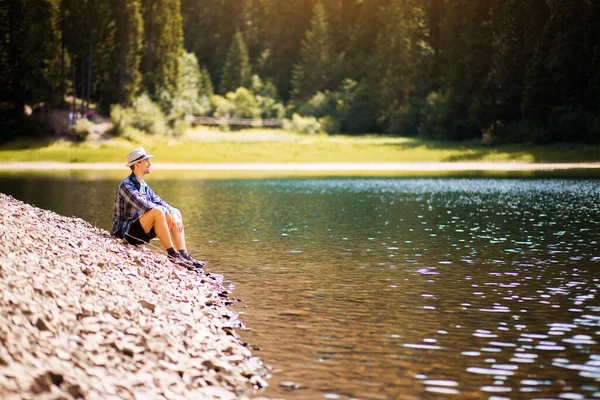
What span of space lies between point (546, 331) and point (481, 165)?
149ft

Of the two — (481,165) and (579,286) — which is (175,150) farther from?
(579,286)

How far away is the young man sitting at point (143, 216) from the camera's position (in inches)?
Answer: 524

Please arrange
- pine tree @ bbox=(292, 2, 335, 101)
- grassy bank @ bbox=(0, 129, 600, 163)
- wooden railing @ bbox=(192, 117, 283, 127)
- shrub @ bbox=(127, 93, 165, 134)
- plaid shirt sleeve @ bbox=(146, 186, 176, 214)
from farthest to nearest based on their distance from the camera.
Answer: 1. pine tree @ bbox=(292, 2, 335, 101)
2. wooden railing @ bbox=(192, 117, 283, 127)
3. shrub @ bbox=(127, 93, 165, 134)
4. grassy bank @ bbox=(0, 129, 600, 163)
5. plaid shirt sleeve @ bbox=(146, 186, 176, 214)

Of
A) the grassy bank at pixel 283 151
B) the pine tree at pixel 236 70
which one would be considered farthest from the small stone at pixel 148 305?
the pine tree at pixel 236 70

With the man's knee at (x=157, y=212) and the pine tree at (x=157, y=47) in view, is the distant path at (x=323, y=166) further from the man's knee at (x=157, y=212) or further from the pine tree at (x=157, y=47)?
the man's knee at (x=157, y=212)

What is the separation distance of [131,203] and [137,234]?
73 cm

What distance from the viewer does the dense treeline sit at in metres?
58.3

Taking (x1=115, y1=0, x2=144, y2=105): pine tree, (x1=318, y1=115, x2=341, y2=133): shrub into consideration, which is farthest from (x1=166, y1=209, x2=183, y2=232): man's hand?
(x1=318, y1=115, x2=341, y2=133): shrub

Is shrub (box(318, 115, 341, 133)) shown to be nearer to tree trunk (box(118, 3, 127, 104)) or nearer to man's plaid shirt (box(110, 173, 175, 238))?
tree trunk (box(118, 3, 127, 104))

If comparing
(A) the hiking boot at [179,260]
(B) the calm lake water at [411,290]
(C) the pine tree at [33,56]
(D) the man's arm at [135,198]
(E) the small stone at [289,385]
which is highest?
(C) the pine tree at [33,56]

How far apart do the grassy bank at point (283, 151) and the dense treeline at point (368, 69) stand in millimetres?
2707

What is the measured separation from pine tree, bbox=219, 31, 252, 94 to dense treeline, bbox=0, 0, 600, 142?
0.20 metres

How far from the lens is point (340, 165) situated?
55812mm

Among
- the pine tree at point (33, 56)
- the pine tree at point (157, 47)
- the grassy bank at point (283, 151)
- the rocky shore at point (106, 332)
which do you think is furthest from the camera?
the pine tree at point (157, 47)
